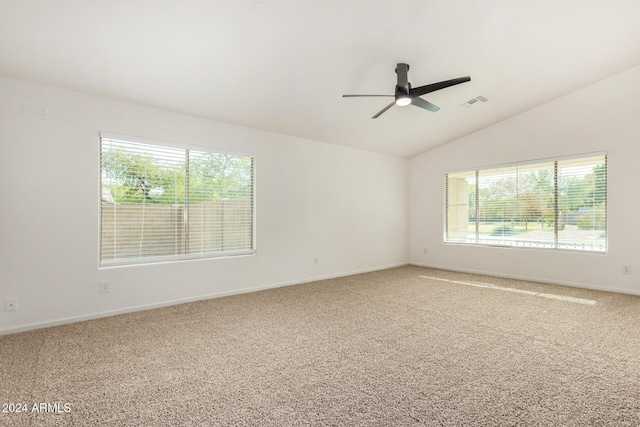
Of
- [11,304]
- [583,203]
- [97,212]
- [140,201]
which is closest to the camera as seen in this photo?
[11,304]

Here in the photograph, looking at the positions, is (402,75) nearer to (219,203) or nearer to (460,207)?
(219,203)

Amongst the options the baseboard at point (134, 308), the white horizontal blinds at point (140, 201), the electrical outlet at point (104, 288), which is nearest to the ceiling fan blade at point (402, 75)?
the white horizontal blinds at point (140, 201)

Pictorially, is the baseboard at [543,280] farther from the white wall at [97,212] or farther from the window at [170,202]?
the window at [170,202]

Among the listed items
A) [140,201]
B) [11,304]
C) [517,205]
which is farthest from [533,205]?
[11,304]

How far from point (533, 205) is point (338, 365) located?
4.77 meters

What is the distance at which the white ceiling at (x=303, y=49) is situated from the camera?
99.2 inches

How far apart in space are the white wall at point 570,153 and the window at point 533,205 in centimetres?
15

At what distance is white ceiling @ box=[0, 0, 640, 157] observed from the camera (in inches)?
99.2

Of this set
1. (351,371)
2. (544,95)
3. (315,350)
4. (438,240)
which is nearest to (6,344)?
(315,350)

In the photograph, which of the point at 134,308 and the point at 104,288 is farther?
the point at 134,308

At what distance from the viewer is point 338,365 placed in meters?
2.37

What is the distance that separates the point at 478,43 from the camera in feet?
11.1

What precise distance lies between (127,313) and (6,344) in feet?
3.31

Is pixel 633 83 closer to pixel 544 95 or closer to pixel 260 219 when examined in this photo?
pixel 544 95
